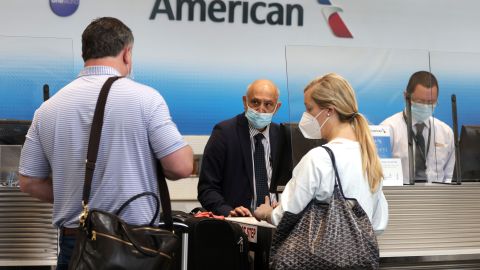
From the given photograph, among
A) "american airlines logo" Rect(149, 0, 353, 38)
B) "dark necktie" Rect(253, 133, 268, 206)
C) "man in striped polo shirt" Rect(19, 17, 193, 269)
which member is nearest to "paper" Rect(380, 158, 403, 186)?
"dark necktie" Rect(253, 133, 268, 206)

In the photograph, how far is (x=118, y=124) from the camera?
2695mm

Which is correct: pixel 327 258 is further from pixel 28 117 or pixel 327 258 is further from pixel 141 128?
pixel 28 117

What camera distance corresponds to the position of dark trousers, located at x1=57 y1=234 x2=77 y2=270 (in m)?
2.76

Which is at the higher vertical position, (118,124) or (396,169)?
(118,124)

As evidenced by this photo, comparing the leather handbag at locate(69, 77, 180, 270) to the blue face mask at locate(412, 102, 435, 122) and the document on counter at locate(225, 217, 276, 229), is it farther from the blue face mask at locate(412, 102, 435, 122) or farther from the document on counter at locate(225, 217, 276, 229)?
the blue face mask at locate(412, 102, 435, 122)

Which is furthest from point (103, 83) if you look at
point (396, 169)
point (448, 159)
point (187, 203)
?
point (187, 203)

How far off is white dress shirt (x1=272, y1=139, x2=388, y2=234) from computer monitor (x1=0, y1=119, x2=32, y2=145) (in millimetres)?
1574

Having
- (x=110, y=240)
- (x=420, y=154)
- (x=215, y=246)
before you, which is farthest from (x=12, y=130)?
(x=420, y=154)

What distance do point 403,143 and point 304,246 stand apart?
131cm

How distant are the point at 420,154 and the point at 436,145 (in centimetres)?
14

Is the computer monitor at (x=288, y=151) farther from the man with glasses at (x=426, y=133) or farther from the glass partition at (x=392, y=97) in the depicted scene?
the man with glasses at (x=426, y=133)

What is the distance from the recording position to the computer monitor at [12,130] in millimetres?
3990

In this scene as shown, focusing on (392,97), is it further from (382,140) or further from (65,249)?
(65,249)

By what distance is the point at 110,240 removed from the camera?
256 cm
